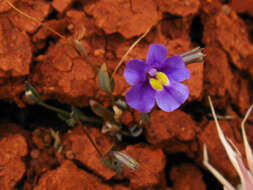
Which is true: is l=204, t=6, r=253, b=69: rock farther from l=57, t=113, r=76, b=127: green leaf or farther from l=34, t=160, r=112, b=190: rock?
l=34, t=160, r=112, b=190: rock

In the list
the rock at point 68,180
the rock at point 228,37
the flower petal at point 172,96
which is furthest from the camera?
the rock at point 228,37

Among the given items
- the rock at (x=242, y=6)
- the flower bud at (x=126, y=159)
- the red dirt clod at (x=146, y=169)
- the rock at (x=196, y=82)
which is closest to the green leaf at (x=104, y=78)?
the flower bud at (x=126, y=159)

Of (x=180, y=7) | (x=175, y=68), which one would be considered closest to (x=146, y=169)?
(x=175, y=68)

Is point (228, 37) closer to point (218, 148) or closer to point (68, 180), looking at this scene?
point (218, 148)

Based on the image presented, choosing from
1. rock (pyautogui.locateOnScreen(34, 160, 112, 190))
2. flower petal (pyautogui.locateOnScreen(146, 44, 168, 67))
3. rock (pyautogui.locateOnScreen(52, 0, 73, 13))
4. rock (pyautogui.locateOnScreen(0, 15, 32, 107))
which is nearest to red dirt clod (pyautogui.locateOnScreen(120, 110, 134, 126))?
rock (pyautogui.locateOnScreen(34, 160, 112, 190))

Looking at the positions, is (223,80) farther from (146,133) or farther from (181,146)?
(146,133)

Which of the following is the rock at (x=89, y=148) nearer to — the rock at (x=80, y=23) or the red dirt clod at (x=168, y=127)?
the red dirt clod at (x=168, y=127)

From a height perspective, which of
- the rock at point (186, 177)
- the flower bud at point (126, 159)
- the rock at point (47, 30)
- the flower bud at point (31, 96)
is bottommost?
the rock at point (186, 177)
